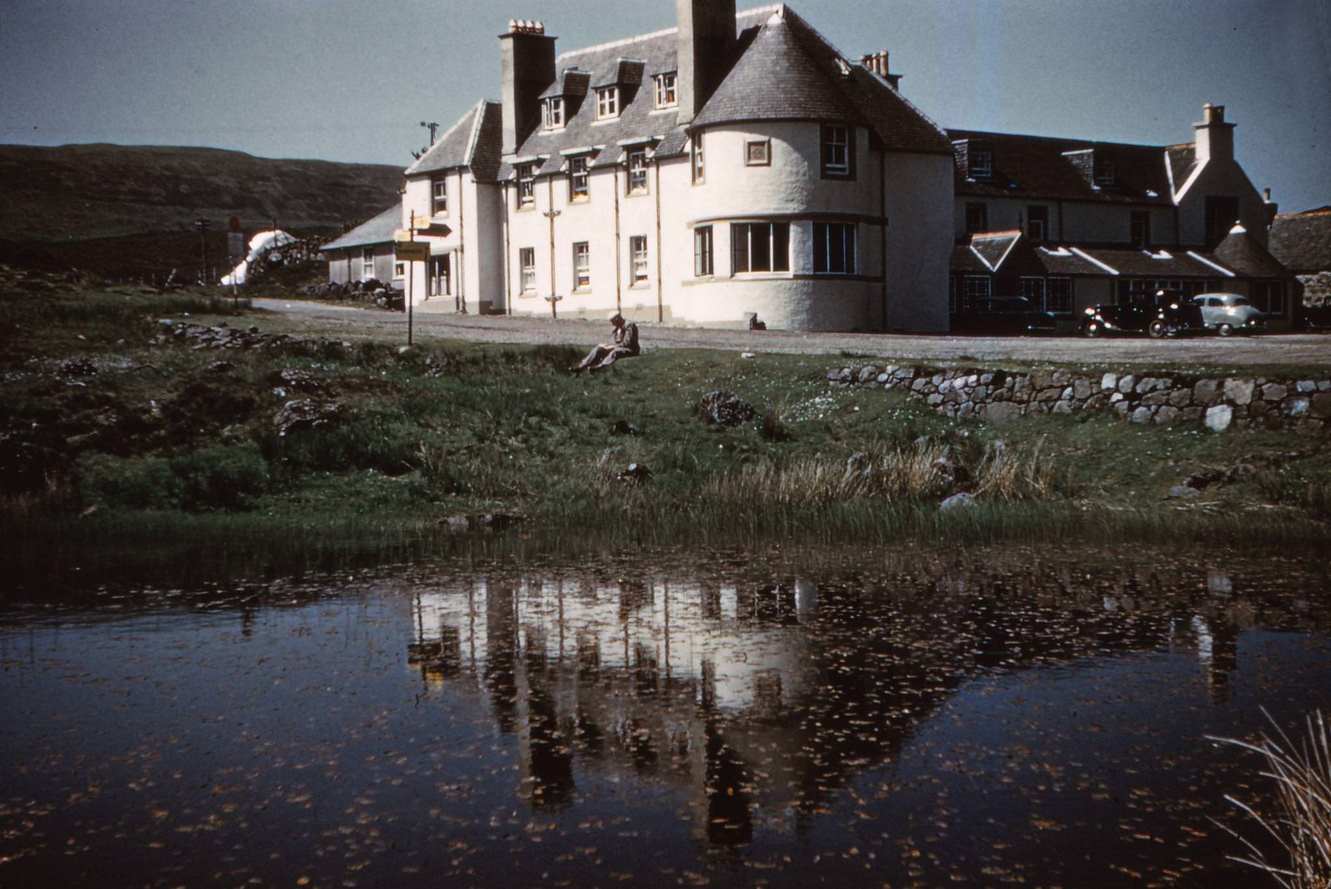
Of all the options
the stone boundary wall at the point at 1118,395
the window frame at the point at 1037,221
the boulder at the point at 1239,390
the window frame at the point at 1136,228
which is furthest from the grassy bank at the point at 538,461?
the window frame at the point at 1136,228

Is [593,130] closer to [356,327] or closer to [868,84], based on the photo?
[868,84]

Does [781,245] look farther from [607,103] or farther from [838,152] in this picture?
[607,103]

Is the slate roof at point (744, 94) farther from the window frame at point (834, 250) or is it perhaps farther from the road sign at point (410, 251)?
the road sign at point (410, 251)

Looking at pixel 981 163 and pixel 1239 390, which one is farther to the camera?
pixel 981 163

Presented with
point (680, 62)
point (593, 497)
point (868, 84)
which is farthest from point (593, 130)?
point (593, 497)

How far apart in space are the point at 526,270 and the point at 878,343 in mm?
23762

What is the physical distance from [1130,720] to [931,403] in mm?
15762

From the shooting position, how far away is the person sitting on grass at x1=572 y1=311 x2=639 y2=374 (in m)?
28.7

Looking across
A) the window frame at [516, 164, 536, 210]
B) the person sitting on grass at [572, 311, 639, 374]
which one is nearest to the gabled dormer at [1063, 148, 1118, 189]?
the window frame at [516, 164, 536, 210]

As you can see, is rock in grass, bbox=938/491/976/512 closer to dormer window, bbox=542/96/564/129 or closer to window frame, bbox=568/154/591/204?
window frame, bbox=568/154/591/204

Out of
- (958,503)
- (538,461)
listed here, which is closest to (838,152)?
(538,461)

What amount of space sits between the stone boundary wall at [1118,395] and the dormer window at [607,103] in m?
29.1

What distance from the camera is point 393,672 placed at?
10820mm

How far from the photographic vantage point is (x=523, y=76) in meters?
56.1
